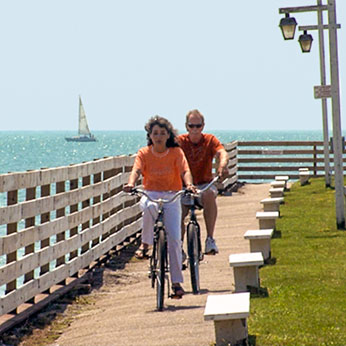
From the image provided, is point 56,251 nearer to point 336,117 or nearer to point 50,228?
point 50,228

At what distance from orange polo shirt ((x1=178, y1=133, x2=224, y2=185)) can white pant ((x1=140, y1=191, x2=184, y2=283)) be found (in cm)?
155

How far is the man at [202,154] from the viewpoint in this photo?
448 inches

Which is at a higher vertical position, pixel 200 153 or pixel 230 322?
pixel 200 153

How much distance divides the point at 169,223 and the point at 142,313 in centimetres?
92

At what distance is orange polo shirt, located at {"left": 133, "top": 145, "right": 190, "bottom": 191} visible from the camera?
1019 cm

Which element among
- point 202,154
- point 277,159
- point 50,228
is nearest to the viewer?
point 50,228

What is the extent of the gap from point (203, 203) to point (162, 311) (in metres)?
2.17

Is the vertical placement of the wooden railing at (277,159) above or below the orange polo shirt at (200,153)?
below

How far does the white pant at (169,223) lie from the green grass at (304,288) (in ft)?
2.98

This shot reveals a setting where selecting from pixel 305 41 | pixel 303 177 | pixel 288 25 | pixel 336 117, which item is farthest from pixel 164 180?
pixel 303 177

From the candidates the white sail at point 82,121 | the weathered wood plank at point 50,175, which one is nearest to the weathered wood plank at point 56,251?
the weathered wood plank at point 50,175

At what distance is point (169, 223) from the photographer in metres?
9.98

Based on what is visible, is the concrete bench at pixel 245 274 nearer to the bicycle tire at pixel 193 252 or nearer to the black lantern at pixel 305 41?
the bicycle tire at pixel 193 252

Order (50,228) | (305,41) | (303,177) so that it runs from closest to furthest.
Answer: (50,228) < (305,41) < (303,177)
